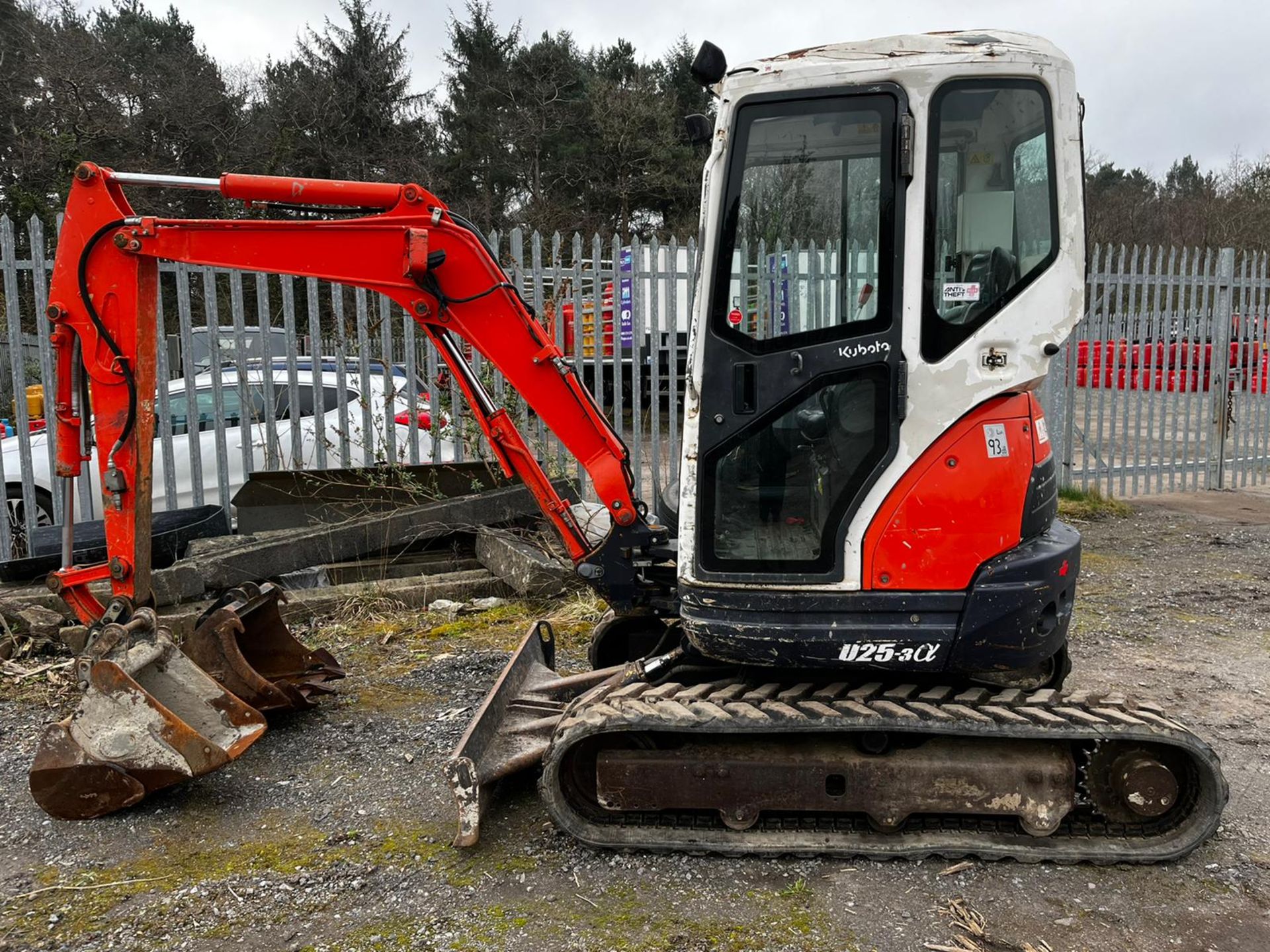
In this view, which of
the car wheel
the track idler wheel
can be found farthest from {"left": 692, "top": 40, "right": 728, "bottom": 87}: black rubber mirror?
the car wheel

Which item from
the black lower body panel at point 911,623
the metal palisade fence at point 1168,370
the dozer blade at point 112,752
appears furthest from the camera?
the metal palisade fence at point 1168,370

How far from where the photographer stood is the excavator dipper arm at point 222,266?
4020mm

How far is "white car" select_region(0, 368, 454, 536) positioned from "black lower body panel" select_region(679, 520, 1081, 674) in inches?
177

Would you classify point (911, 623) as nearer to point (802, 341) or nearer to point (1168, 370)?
point (802, 341)

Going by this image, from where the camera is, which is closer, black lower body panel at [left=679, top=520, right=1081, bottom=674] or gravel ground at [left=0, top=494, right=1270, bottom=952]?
gravel ground at [left=0, top=494, right=1270, bottom=952]

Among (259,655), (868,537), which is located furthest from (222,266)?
(868,537)

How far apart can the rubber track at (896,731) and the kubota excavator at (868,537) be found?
1cm

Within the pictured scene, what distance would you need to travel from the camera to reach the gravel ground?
3.03 meters

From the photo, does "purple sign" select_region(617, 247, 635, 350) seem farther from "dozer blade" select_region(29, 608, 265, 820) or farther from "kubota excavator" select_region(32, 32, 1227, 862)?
"dozer blade" select_region(29, 608, 265, 820)

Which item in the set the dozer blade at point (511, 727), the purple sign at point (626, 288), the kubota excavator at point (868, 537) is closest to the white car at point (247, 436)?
the purple sign at point (626, 288)

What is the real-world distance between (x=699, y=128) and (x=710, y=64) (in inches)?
18.4

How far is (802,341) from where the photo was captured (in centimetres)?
339

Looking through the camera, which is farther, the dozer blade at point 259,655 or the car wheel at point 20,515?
the car wheel at point 20,515

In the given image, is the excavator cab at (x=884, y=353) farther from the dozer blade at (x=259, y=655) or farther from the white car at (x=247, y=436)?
the white car at (x=247, y=436)
